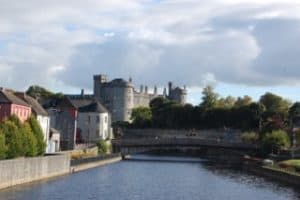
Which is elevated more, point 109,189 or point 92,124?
point 92,124

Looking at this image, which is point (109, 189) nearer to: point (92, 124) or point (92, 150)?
point (92, 150)

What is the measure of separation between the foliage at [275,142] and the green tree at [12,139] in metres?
62.9

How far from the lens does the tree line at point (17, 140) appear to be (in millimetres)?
73688

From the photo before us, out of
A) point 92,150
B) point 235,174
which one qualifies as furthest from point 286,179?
point 92,150

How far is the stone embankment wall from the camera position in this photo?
64.1m

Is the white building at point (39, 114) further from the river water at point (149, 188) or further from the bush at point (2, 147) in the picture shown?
the bush at point (2, 147)

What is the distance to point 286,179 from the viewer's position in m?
90.2

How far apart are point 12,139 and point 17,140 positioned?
27.5 inches

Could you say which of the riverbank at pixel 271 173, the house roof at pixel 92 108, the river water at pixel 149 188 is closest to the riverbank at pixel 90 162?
the river water at pixel 149 188

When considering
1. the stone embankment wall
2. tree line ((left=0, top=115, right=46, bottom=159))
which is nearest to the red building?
the stone embankment wall

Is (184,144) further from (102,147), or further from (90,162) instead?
(90,162)

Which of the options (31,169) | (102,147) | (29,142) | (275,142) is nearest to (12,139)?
(31,169)

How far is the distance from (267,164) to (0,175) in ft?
187

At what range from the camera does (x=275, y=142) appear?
131 meters
